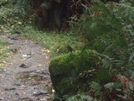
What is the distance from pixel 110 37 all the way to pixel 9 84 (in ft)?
8.12

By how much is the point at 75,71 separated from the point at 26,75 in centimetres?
173

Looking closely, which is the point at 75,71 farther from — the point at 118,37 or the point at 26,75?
the point at 26,75

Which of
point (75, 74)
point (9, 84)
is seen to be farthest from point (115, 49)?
point (9, 84)

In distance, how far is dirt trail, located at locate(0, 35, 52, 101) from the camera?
196 inches

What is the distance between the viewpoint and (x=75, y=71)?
4.23m

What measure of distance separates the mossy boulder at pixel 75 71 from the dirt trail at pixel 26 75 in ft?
1.89

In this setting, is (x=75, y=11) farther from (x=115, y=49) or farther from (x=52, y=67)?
(x=115, y=49)

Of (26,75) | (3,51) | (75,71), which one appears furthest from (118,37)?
(3,51)

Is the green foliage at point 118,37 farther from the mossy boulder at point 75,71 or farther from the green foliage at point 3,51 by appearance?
the green foliage at point 3,51

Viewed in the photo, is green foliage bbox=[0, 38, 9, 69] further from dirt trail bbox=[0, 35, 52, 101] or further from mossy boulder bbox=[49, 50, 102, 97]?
mossy boulder bbox=[49, 50, 102, 97]

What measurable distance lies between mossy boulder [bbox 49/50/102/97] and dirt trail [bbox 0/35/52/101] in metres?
0.58

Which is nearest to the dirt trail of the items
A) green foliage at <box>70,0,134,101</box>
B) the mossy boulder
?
the mossy boulder

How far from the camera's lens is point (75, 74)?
4223 millimetres

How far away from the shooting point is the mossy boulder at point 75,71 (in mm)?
4117
